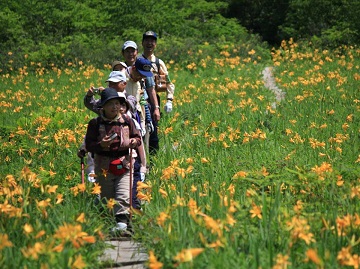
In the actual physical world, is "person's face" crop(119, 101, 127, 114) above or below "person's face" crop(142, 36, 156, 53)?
below

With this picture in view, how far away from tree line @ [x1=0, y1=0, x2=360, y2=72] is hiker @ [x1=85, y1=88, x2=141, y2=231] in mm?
12581

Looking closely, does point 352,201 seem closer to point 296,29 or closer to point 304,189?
point 304,189

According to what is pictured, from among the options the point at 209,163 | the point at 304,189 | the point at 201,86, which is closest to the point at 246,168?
the point at 209,163

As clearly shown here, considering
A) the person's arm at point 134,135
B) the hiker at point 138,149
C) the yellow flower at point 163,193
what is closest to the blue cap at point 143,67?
the hiker at point 138,149

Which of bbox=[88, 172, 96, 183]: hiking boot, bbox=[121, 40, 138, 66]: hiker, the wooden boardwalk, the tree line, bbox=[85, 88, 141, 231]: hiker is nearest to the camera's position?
the wooden boardwalk

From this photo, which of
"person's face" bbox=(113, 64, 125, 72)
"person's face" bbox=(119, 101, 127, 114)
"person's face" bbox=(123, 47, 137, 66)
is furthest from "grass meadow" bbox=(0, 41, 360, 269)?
"person's face" bbox=(123, 47, 137, 66)

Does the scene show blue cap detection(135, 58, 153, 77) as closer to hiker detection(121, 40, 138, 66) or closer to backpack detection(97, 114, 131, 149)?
Result: hiker detection(121, 40, 138, 66)

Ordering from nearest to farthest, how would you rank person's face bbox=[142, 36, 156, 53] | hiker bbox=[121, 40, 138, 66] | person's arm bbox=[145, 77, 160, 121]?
hiker bbox=[121, 40, 138, 66], person's arm bbox=[145, 77, 160, 121], person's face bbox=[142, 36, 156, 53]

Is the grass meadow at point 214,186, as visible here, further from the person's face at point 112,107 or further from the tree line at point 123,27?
the tree line at point 123,27

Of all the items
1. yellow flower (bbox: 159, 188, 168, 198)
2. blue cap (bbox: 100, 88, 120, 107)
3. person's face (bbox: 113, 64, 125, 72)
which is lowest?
yellow flower (bbox: 159, 188, 168, 198)

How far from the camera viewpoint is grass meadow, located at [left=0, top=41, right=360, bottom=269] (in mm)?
3035

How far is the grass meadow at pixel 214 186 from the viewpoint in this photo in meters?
3.04

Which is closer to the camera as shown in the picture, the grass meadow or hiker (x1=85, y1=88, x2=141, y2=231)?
the grass meadow

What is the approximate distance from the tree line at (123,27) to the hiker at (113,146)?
12581 millimetres
